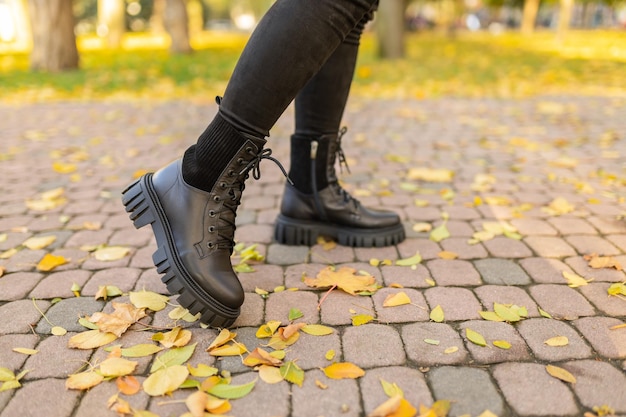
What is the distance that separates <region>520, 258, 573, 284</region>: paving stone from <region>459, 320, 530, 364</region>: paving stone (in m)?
0.43

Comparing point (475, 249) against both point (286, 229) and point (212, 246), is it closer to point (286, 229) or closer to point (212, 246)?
point (286, 229)

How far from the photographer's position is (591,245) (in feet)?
7.77

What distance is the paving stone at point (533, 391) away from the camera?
136cm

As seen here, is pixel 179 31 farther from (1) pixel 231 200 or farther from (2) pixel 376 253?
(1) pixel 231 200

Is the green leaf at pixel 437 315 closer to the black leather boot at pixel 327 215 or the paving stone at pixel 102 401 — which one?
the black leather boot at pixel 327 215

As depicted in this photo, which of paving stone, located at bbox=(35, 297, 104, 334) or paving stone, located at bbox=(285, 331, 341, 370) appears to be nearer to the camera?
paving stone, located at bbox=(285, 331, 341, 370)

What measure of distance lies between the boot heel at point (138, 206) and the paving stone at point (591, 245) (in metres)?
1.75

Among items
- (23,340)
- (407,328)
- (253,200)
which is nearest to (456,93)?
(253,200)

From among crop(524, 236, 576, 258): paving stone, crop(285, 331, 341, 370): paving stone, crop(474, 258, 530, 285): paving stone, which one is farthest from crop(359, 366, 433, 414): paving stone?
crop(524, 236, 576, 258): paving stone

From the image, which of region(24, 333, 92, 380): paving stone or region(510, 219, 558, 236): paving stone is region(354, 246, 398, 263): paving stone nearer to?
region(510, 219, 558, 236): paving stone

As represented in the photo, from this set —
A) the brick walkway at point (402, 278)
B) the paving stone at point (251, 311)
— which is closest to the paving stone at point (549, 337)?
the brick walkway at point (402, 278)

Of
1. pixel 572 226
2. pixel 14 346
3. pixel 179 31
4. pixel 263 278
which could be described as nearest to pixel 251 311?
pixel 263 278

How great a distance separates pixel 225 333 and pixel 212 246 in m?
0.27

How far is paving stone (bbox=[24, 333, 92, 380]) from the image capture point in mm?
1516
